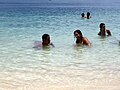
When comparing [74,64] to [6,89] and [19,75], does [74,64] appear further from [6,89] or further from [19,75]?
[6,89]

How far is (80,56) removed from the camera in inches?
382

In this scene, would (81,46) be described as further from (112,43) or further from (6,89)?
(6,89)

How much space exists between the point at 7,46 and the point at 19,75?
15.3 ft

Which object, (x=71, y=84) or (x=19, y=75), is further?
(x=19, y=75)

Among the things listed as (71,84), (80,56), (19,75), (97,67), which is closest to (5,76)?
(19,75)

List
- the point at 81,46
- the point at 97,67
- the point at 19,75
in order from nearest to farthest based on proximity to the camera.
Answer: the point at 19,75
the point at 97,67
the point at 81,46

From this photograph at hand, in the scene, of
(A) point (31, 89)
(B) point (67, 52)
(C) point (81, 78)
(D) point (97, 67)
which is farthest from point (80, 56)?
(A) point (31, 89)

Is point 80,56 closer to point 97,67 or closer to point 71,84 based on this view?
point 97,67

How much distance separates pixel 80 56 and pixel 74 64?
1244 mm

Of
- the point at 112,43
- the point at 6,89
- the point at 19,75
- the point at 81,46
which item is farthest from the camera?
the point at 112,43

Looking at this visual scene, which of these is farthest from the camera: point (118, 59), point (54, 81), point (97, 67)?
point (118, 59)

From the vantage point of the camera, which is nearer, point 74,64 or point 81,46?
point 74,64

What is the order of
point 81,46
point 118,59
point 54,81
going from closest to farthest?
1. point 54,81
2. point 118,59
3. point 81,46

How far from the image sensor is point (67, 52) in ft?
34.5
